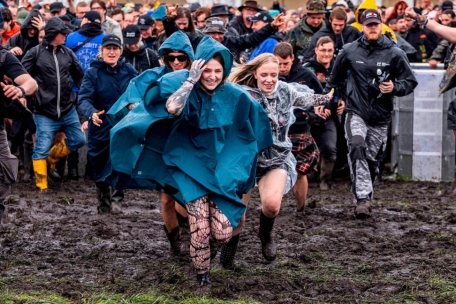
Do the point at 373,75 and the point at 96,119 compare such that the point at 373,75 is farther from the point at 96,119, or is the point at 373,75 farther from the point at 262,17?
the point at 262,17

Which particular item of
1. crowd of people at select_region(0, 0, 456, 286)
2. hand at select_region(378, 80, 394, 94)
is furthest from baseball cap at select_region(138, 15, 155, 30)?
hand at select_region(378, 80, 394, 94)

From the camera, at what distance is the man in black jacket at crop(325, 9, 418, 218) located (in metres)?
9.98

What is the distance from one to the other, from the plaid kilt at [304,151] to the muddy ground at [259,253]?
1.87ft

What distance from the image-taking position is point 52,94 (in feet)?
39.1

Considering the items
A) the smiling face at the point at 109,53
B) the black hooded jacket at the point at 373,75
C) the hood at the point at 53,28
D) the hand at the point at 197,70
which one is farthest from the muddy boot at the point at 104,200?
the hand at the point at 197,70

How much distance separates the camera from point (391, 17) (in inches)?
675

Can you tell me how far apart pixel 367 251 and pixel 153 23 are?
723 centimetres

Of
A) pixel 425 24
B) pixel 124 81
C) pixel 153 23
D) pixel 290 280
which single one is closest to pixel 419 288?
pixel 290 280

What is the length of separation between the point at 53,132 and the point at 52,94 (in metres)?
0.51

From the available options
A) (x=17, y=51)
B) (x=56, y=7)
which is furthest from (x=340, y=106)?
(x=56, y=7)

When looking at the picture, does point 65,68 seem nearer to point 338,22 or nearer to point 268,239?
point 338,22

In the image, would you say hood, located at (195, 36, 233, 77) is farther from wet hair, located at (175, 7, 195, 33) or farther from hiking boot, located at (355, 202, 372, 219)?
wet hair, located at (175, 7, 195, 33)

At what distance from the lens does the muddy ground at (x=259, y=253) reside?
6562mm

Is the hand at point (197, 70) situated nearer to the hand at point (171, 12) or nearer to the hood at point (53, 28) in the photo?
the hand at point (171, 12)
